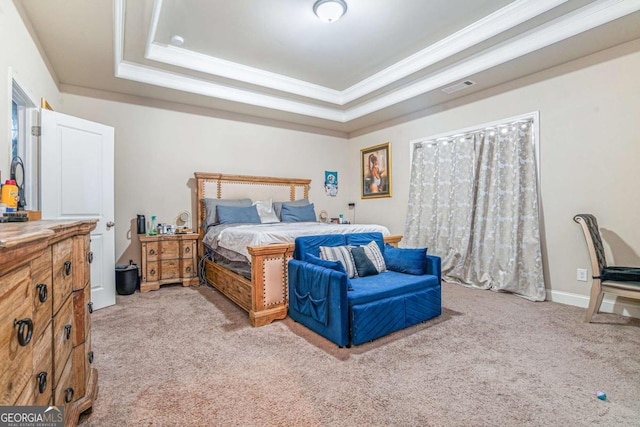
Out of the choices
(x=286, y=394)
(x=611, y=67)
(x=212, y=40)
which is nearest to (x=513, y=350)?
(x=286, y=394)

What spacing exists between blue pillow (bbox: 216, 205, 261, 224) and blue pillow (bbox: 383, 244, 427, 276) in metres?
2.11

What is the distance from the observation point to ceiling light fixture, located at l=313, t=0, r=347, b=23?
2861mm

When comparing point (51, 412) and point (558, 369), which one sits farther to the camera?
point (558, 369)

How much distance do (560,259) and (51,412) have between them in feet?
14.0

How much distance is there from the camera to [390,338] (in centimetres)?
249

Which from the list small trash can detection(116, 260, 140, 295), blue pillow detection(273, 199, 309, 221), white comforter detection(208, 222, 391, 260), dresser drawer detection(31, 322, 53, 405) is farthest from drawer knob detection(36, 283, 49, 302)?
blue pillow detection(273, 199, 309, 221)

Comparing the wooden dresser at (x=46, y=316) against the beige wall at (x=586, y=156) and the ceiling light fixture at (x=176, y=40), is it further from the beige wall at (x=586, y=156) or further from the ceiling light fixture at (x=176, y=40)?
the beige wall at (x=586, y=156)

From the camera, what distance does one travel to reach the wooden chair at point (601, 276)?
103 inches

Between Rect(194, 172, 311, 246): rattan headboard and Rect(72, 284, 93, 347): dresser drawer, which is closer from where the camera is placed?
Rect(72, 284, 93, 347): dresser drawer

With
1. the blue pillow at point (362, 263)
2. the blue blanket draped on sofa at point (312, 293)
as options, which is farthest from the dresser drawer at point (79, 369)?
the blue pillow at point (362, 263)

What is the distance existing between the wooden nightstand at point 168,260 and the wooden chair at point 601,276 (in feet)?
14.3

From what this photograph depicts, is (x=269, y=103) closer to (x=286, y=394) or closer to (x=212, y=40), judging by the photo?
(x=212, y=40)

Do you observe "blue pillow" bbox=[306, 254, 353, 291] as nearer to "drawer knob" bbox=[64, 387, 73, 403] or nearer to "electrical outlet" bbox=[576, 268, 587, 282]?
"drawer knob" bbox=[64, 387, 73, 403]

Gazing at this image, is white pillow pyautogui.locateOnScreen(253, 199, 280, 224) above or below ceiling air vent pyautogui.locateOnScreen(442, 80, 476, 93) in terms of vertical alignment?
below
